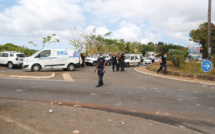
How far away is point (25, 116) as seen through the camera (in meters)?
4.07

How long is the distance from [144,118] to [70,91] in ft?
12.1

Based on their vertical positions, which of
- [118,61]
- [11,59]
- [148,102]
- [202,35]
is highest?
[202,35]

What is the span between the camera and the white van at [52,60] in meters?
14.7

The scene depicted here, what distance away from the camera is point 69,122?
3.85 meters

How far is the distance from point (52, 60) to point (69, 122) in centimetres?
1227

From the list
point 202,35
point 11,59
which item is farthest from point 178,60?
point 202,35

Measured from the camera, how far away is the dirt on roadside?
11.3 ft

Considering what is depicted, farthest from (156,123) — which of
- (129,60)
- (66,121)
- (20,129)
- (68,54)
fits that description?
(129,60)

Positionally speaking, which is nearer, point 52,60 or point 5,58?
point 52,60

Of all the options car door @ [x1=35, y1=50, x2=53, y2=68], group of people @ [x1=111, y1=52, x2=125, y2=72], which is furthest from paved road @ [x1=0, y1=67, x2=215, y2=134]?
group of people @ [x1=111, y1=52, x2=125, y2=72]

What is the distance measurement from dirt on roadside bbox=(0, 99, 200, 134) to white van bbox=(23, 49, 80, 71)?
1060 cm

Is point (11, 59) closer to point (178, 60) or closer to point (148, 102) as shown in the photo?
point (178, 60)

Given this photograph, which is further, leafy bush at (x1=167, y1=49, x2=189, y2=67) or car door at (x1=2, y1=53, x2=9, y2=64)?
car door at (x1=2, y1=53, x2=9, y2=64)

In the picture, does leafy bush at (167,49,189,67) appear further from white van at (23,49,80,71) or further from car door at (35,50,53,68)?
car door at (35,50,53,68)
